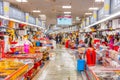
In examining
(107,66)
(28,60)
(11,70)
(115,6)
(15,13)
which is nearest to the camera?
(11,70)

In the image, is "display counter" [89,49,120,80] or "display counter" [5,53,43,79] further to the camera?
"display counter" [5,53,43,79]

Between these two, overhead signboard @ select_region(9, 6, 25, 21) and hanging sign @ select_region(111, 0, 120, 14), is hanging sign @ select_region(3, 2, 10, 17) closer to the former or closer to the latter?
overhead signboard @ select_region(9, 6, 25, 21)

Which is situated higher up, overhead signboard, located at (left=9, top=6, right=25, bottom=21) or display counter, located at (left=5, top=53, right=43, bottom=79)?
overhead signboard, located at (left=9, top=6, right=25, bottom=21)

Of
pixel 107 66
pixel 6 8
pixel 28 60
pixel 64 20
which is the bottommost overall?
pixel 107 66

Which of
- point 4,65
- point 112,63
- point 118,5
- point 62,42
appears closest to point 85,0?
point 118,5

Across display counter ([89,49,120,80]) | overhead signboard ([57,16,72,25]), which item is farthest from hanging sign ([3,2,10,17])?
display counter ([89,49,120,80])

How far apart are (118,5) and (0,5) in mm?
8136

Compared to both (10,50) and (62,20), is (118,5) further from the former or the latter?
(62,20)

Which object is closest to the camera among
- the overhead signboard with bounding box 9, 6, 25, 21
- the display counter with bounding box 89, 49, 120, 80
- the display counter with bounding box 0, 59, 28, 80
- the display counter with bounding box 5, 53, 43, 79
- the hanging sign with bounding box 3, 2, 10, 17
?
the display counter with bounding box 0, 59, 28, 80

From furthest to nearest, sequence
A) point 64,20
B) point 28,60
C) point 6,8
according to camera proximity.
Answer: point 64,20 < point 6,8 < point 28,60

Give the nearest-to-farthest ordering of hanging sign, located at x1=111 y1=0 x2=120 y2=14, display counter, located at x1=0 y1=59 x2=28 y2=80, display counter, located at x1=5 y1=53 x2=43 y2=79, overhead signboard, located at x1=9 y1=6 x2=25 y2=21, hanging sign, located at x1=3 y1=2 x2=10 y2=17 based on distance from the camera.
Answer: display counter, located at x1=0 y1=59 x2=28 y2=80 → display counter, located at x1=5 y1=53 x2=43 y2=79 → hanging sign, located at x1=111 y1=0 x2=120 y2=14 → hanging sign, located at x1=3 y1=2 x2=10 y2=17 → overhead signboard, located at x1=9 y1=6 x2=25 y2=21

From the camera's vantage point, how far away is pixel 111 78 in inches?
190

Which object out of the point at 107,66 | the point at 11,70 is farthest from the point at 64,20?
the point at 11,70

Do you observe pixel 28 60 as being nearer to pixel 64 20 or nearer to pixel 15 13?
pixel 15 13
